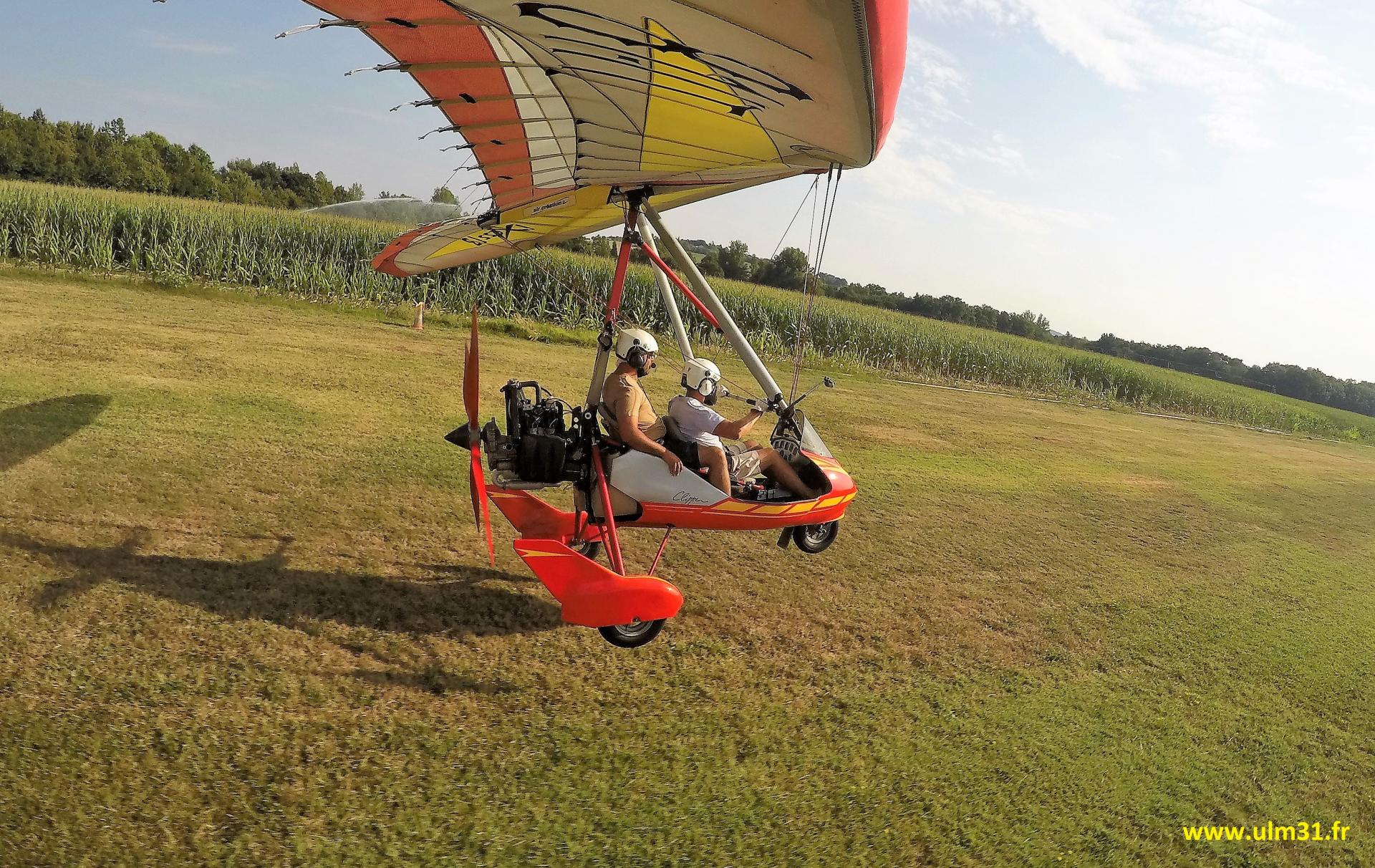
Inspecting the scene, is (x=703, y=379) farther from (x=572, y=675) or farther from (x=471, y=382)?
(x=572, y=675)

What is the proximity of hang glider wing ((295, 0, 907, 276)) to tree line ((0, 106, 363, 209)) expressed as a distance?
35.9 m

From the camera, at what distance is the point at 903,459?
394 inches

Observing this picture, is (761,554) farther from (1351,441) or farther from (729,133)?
(1351,441)

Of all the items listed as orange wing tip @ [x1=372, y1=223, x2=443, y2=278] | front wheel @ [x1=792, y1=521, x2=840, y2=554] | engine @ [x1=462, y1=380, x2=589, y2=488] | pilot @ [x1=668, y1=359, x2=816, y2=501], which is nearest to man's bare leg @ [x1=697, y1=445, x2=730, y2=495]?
pilot @ [x1=668, y1=359, x2=816, y2=501]

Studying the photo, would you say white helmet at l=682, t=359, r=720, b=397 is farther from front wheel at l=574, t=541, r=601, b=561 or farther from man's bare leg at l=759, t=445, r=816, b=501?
front wheel at l=574, t=541, r=601, b=561

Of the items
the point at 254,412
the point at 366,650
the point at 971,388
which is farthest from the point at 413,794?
the point at 971,388

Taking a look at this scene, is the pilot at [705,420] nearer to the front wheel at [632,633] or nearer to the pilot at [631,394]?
the pilot at [631,394]

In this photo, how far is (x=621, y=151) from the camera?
3920 millimetres

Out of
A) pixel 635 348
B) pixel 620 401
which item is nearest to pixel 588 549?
pixel 620 401

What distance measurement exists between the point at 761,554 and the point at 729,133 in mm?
3541

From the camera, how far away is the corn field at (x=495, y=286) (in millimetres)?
15156

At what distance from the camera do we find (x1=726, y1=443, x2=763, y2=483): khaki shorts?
5414 millimetres

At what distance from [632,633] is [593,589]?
465mm

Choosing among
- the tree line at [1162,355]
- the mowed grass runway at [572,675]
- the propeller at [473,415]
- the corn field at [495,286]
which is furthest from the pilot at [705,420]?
the tree line at [1162,355]
